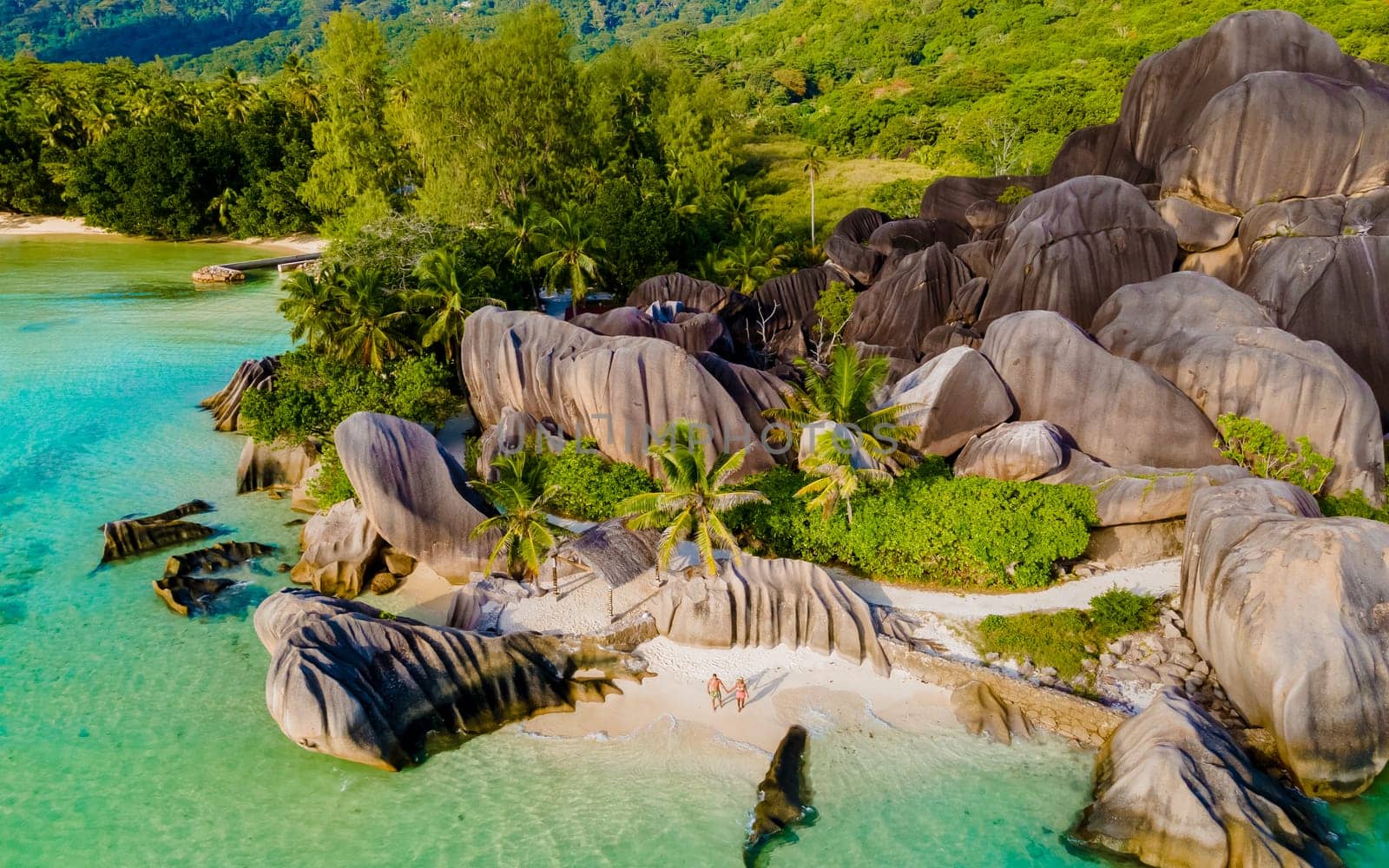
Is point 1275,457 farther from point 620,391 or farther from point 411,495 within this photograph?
point 411,495

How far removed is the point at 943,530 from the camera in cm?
1952

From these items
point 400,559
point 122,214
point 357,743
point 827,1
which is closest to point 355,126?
point 122,214

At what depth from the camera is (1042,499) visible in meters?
20.0

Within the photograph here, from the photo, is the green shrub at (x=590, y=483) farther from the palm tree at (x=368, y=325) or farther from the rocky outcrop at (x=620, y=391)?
the palm tree at (x=368, y=325)

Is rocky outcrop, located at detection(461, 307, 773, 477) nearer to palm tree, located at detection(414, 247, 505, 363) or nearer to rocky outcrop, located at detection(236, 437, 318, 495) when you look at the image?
palm tree, located at detection(414, 247, 505, 363)

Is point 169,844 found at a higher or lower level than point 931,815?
higher

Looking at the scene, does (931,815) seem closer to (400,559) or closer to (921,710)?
(921,710)

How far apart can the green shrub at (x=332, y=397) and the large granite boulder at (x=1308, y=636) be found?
21237 mm

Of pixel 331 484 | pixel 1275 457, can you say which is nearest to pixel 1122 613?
pixel 1275 457

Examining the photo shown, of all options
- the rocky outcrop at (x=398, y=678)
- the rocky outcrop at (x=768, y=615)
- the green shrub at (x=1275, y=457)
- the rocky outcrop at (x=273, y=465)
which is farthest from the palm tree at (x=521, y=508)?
the green shrub at (x=1275, y=457)

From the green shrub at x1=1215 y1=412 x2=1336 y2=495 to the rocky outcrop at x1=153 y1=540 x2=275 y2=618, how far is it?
80.3 feet

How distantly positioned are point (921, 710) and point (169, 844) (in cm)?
1328

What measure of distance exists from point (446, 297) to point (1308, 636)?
2548 cm

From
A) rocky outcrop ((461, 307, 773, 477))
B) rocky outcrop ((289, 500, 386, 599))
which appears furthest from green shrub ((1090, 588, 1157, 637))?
rocky outcrop ((289, 500, 386, 599))
